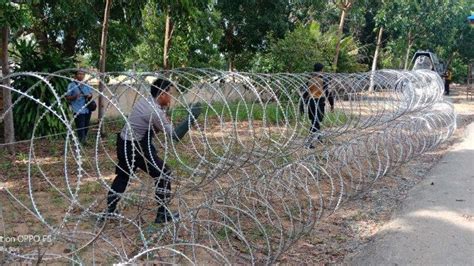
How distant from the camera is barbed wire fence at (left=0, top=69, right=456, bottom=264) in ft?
10.6

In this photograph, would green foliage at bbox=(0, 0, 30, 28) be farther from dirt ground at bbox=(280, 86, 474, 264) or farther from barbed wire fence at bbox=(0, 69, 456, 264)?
dirt ground at bbox=(280, 86, 474, 264)

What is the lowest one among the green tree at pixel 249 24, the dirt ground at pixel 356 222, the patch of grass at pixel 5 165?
the dirt ground at pixel 356 222

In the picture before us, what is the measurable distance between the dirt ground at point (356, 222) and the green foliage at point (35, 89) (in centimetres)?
515

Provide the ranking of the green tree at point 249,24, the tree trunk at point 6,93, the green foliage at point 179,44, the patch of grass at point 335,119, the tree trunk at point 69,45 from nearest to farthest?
the tree trunk at point 6,93
the patch of grass at point 335,119
the tree trunk at point 69,45
the green foliage at point 179,44
the green tree at point 249,24

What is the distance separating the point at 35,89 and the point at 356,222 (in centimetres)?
599

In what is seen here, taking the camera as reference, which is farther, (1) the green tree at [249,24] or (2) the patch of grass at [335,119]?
(1) the green tree at [249,24]

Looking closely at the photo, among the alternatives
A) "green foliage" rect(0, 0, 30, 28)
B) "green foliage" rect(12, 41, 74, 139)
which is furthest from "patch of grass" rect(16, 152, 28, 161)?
"green foliage" rect(0, 0, 30, 28)

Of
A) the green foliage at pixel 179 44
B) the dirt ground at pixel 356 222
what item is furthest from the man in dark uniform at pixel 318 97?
the green foliage at pixel 179 44

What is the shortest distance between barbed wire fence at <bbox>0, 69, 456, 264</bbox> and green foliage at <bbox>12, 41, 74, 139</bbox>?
0.82ft

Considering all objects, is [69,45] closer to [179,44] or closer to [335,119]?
[179,44]

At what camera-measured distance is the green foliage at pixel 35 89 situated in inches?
330

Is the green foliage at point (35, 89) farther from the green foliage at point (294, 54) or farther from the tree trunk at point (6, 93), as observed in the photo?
the green foliage at point (294, 54)

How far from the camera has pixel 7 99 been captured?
665 centimetres

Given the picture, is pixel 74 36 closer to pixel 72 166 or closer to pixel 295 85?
pixel 72 166
